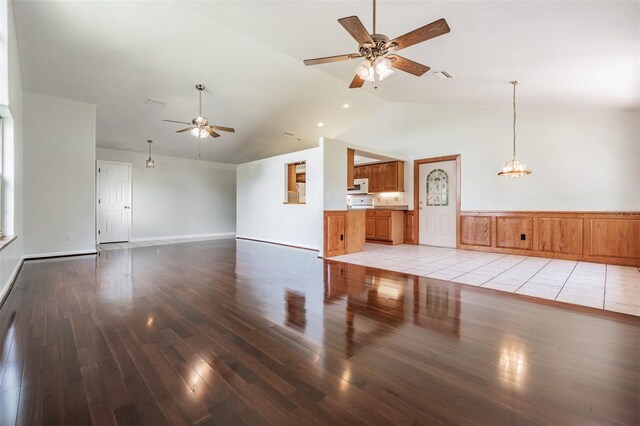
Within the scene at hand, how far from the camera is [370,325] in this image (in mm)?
2480

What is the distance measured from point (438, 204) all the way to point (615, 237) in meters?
3.30

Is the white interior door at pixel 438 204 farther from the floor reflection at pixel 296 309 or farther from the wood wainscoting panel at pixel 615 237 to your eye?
the floor reflection at pixel 296 309

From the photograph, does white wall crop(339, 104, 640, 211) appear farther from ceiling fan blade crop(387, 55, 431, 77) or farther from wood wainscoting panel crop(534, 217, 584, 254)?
ceiling fan blade crop(387, 55, 431, 77)

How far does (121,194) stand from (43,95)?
344 cm

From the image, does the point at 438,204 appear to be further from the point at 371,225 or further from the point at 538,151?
the point at 538,151

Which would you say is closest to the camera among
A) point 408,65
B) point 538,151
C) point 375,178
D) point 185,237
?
point 408,65

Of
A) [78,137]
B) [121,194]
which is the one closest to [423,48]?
[78,137]

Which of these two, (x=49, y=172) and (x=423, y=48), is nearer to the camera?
(x=423, y=48)

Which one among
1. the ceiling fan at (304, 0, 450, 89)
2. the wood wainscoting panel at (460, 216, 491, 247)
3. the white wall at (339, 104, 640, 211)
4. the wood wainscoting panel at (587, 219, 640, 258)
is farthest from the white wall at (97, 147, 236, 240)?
the wood wainscoting panel at (587, 219, 640, 258)

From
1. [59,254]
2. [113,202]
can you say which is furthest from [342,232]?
[113,202]

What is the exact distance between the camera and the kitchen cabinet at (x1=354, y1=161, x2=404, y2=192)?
7.90 meters

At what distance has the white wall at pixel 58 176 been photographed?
209 inches

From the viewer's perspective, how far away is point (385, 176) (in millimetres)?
8148

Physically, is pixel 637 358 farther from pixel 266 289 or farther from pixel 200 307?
pixel 200 307
